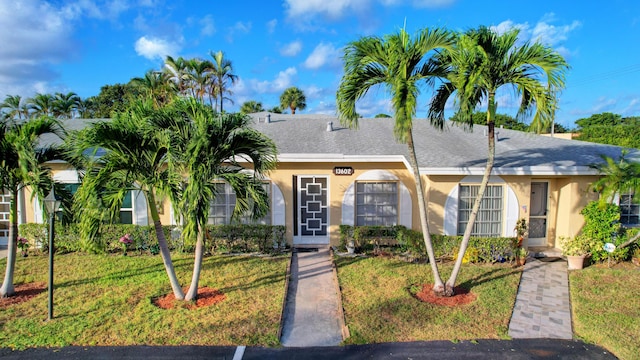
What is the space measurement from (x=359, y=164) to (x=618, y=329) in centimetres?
717

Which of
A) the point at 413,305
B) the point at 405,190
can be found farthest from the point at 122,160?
the point at 405,190

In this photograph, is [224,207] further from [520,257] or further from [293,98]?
[293,98]

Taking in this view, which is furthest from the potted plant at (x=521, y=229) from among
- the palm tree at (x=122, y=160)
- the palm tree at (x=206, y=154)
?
the palm tree at (x=122, y=160)

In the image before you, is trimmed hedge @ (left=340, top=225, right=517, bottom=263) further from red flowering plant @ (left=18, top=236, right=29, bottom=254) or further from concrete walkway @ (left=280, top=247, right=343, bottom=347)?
red flowering plant @ (left=18, top=236, right=29, bottom=254)

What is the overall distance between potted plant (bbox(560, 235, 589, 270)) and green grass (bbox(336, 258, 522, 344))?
1.60 m

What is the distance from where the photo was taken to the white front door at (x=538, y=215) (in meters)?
11.4

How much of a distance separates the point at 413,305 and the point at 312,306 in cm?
209

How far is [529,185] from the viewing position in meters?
10.6

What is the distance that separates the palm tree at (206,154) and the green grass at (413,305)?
9.46ft

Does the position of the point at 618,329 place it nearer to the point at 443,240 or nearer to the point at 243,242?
the point at 443,240

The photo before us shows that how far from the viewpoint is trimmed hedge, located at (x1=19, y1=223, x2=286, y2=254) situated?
10.7 meters

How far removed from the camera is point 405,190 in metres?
11.3

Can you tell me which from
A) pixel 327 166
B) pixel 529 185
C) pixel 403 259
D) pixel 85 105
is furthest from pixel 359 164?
pixel 85 105

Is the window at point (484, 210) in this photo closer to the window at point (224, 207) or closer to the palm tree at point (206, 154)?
the window at point (224, 207)
